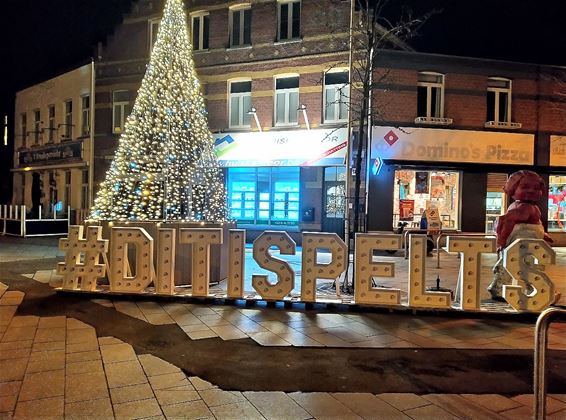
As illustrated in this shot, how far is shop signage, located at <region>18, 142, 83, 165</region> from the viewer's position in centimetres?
2420

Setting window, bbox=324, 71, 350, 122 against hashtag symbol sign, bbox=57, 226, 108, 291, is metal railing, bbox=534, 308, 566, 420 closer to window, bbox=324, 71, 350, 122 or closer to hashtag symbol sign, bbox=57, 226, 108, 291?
hashtag symbol sign, bbox=57, 226, 108, 291

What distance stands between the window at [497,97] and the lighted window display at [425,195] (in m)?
2.89

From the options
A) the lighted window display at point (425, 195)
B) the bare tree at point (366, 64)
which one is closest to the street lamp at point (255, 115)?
the bare tree at point (366, 64)

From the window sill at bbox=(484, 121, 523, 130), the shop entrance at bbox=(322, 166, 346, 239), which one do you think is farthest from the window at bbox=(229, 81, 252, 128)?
the window sill at bbox=(484, 121, 523, 130)

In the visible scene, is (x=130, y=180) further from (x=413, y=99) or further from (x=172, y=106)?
(x=413, y=99)

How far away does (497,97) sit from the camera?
59.5 feet

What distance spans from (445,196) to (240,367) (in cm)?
1429

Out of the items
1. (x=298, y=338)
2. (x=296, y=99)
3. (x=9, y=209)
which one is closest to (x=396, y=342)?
(x=298, y=338)

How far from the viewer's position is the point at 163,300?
8141 millimetres

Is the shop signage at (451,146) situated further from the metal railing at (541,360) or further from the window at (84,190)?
the window at (84,190)

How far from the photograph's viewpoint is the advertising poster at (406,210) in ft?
56.6

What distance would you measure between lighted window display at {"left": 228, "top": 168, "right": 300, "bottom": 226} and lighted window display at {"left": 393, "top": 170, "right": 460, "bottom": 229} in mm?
3855

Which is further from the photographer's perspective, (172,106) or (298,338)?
(172,106)

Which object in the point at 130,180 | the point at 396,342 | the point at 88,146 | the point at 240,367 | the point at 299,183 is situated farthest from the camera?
the point at 88,146
